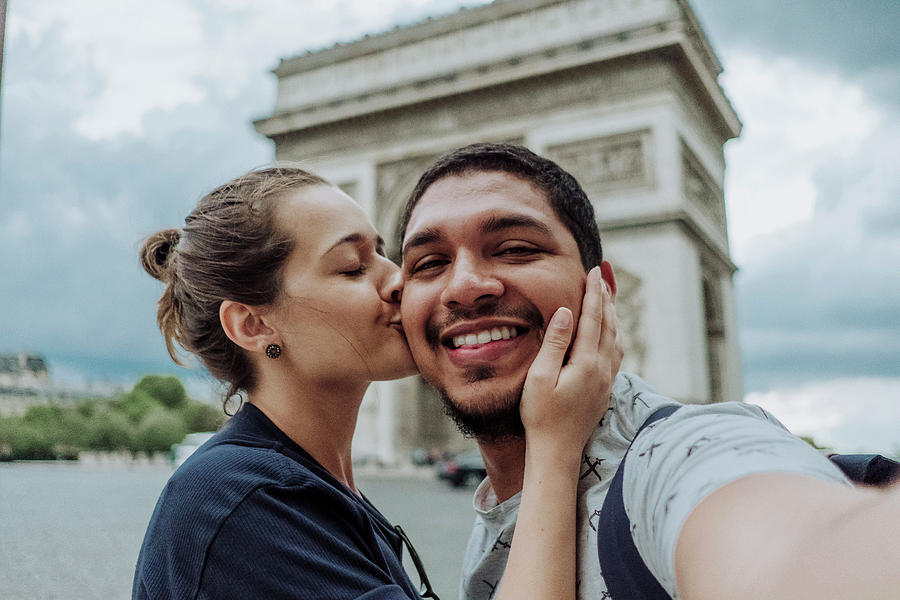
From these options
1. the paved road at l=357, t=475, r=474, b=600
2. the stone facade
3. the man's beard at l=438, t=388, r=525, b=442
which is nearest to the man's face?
the man's beard at l=438, t=388, r=525, b=442

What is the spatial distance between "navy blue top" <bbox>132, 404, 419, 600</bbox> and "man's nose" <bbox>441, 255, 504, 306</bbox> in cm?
39

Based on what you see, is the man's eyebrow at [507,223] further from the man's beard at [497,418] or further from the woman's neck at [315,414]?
the woman's neck at [315,414]

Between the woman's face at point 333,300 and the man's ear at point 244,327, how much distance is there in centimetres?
3

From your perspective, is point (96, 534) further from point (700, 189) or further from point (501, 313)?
point (700, 189)

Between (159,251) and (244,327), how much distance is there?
427 mm

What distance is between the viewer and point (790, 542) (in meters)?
0.49

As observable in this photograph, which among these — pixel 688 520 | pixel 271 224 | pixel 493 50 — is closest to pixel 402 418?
pixel 493 50

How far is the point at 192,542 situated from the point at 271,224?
73cm

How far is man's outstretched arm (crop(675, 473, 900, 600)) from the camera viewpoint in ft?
1.43

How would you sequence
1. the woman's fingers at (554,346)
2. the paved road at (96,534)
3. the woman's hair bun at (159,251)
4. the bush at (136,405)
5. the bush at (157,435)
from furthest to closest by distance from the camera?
1. the bush at (136,405)
2. the bush at (157,435)
3. the paved road at (96,534)
4. the woman's hair bun at (159,251)
5. the woman's fingers at (554,346)

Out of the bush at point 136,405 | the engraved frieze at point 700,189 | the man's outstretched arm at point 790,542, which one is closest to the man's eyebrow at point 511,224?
the man's outstretched arm at point 790,542

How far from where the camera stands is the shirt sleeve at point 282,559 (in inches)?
37.6

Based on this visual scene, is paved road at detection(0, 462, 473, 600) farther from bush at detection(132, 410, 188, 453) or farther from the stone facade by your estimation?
bush at detection(132, 410, 188, 453)

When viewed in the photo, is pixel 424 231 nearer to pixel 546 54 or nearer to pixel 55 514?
pixel 55 514
